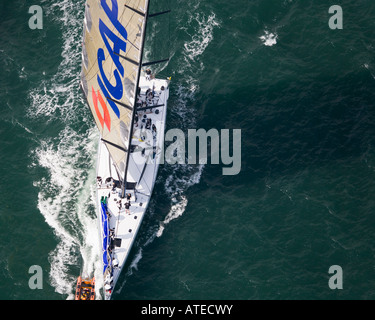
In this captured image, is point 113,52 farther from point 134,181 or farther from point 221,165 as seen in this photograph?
point 221,165

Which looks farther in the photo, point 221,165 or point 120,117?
point 221,165

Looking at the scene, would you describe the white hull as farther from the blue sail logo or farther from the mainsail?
the blue sail logo

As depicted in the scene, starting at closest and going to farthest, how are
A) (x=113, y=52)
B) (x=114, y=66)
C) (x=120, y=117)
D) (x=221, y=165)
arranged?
(x=113, y=52)
(x=114, y=66)
(x=120, y=117)
(x=221, y=165)

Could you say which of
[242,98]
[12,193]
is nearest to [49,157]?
[12,193]

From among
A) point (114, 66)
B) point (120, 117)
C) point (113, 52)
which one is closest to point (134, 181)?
point (120, 117)

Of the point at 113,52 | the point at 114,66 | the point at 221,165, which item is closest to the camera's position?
the point at 113,52

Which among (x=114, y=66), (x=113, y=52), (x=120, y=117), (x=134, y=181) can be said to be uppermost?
(x=113, y=52)

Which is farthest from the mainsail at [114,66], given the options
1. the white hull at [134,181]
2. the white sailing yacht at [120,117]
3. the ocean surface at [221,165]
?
the ocean surface at [221,165]

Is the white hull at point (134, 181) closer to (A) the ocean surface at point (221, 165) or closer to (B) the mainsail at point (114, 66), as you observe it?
(A) the ocean surface at point (221, 165)
